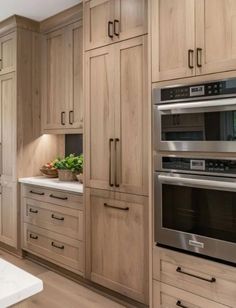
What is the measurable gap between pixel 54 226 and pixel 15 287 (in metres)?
2.34

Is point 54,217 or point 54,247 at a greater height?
point 54,217

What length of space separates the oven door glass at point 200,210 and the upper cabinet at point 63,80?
5.01 feet

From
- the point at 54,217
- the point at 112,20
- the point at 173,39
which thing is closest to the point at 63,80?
the point at 112,20

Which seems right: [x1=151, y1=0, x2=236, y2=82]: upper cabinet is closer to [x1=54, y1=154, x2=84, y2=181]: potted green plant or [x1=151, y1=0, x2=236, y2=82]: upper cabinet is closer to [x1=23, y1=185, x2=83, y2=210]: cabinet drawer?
[x1=23, y1=185, x2=83, y2=210]: cabinet drawer

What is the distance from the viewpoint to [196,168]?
73.3 inches

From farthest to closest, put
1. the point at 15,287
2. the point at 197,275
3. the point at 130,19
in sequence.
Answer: the point at 130,19 < the point at 197,275 < the point at 15,287

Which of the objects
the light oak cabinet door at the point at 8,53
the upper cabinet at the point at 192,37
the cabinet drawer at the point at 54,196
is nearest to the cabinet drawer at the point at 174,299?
the cabinet drawer at the point at 54,196

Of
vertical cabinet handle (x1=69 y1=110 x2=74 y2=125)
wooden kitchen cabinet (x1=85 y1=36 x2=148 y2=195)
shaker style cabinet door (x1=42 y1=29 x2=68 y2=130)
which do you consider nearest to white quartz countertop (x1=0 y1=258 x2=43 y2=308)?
wooden kitchen cabinet (x1=85 y1=36 x2=148 y2=195)

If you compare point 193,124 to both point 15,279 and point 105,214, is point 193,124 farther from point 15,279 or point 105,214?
point 15,279

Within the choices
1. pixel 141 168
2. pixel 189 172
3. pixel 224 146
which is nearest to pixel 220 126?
pixel 224 146

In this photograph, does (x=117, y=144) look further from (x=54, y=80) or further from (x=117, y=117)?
(x=54, y=80)

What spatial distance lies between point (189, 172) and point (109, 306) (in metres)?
1.41

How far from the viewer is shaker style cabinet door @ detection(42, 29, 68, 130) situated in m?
3.41

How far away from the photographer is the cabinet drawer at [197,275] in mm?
1732
